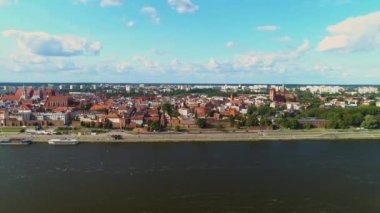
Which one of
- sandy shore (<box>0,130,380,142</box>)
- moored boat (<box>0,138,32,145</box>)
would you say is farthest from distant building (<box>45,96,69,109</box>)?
moored boat (<box>0,138,32,145</box>)

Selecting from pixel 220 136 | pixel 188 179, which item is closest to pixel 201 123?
pixel 220 136

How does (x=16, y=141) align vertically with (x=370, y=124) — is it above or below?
below

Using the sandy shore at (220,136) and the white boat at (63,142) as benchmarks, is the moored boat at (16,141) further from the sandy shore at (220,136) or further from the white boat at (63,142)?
the white boat at (63,142)

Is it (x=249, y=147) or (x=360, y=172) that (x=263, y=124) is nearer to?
(x=249, y=147)

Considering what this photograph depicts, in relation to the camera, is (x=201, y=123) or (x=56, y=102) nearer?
(x=201, y=123)

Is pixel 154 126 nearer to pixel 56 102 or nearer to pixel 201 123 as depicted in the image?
pixel 201 123

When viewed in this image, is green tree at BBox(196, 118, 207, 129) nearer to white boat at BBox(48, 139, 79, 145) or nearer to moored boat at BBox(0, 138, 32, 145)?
white boat at BBox(48, 139, 79, 145)
